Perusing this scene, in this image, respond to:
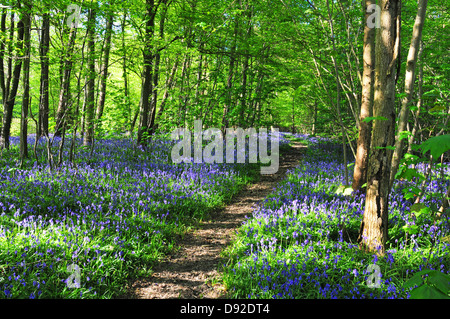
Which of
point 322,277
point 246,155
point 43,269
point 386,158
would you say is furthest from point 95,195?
point 246,155

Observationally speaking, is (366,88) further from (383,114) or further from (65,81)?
(65,81)

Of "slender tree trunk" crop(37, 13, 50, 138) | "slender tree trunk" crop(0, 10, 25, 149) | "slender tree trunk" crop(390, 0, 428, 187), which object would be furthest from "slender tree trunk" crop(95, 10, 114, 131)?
"slender tree trunk" crop(390, 0, 428, 187)

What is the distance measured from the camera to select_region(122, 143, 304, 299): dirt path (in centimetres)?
330

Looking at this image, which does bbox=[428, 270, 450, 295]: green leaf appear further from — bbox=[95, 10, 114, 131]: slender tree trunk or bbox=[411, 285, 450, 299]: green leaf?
bbox=[95, 10, 114, 131]: slender tree trunk

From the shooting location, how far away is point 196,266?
394cm

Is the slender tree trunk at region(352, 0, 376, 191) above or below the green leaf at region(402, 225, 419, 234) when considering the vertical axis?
above

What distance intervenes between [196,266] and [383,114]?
3.10m

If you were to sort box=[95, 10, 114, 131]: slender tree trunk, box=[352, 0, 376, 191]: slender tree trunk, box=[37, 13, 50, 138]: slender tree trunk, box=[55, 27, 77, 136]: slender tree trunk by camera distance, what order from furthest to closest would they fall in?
box=[95, 10, 114, 131]: slender tree trunk → box=[37, 13, 50, 138]: slender tree trunk → box=[55, 27, 77, 136]: slender tree trunk → box=[352, 0, 376, 191]: slender tree trunk

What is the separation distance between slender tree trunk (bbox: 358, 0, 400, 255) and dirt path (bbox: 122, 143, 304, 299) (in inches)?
83.5

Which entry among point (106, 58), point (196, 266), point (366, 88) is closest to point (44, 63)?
point (106, 58)

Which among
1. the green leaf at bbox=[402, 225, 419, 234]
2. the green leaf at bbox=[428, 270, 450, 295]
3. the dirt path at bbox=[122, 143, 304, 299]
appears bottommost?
the dirt path at bbox=[122, 143, 304, 299]

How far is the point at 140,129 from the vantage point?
29.9 ft

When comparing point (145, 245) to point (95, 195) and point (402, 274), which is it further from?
point (402, 274)

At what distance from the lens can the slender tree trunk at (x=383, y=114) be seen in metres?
3.23
